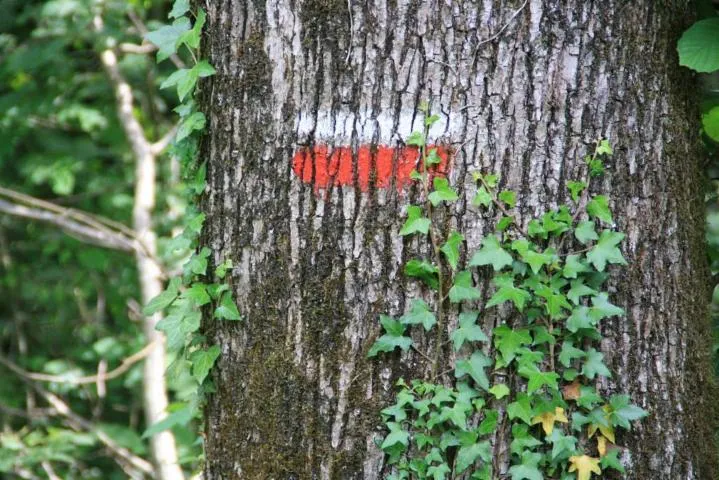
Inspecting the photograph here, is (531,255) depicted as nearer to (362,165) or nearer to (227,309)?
(362,165)

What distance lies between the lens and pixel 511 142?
183cm

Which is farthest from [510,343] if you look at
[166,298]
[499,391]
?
[166,298]

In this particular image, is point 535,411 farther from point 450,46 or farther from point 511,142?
point 450,46

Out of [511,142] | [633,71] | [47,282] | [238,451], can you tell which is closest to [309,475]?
[238,451]

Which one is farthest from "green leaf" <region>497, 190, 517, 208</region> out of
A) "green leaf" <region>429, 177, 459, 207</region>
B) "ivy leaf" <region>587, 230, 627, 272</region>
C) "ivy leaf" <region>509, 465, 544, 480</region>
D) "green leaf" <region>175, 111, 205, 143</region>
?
A: "green leaf" <region>175, 111, 205, 143</region>

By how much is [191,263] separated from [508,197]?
2.82 ft

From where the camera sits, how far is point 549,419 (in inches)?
72.5

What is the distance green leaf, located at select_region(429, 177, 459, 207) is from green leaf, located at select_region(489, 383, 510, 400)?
1.47ft

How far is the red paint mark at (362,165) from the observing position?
1.85m

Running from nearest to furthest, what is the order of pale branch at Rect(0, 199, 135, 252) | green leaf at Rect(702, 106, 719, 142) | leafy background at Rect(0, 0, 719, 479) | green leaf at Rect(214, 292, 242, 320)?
1. green leaf at Rect(214, 292, 242, 320)
2. green leaf at Rect(702, 106, 719, 142)
3. pale branch at Rect(0, 199, 135, 252)
4. leafy background at Rect(0, 0, 719, 479)

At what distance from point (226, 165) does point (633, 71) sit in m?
1.04

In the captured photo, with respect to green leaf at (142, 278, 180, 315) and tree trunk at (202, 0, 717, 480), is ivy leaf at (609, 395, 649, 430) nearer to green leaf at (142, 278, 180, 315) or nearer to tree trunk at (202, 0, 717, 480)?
tree trunk at (202, 0, 717, 480)

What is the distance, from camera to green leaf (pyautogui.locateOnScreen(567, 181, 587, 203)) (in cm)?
184

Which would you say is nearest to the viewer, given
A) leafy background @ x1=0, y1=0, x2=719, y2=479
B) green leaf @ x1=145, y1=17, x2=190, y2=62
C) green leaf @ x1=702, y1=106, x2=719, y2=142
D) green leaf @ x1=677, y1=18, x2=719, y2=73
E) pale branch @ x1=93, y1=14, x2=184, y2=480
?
green leaf @ x1=677, y1=18, x2=719, y2=73
